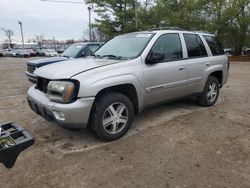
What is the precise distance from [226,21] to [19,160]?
22696 millimetres

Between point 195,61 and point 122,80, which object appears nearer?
point 122,80

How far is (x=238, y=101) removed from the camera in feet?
20.7

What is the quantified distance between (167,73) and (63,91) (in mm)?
1953

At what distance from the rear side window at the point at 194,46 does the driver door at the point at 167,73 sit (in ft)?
0.94

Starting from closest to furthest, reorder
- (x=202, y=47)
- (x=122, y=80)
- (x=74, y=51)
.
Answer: (x=122, y=80), (x=202, y=47), (x=74, y=51)

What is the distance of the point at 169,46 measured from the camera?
15.7 ft

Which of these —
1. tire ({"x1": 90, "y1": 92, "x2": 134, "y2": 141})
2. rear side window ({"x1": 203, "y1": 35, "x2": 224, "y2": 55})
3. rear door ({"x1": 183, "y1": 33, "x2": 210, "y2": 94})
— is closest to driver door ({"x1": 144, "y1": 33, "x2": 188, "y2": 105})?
rear door ({"x1": 183, "y1": 33, "x2": 210, "y2": 94})

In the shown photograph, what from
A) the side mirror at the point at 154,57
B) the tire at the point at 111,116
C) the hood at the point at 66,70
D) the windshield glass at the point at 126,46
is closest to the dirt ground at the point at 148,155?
the tire at the point at 111,116

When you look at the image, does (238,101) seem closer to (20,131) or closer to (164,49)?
(164,49)

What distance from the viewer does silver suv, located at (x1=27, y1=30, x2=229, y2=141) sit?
3523 mm

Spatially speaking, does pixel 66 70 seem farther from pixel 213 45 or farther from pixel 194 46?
pixel 213 45

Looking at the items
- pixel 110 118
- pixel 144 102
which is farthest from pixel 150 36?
pixel 110 118

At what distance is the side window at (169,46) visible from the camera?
15.0 feet

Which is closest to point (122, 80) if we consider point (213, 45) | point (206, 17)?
point (213, 45)
